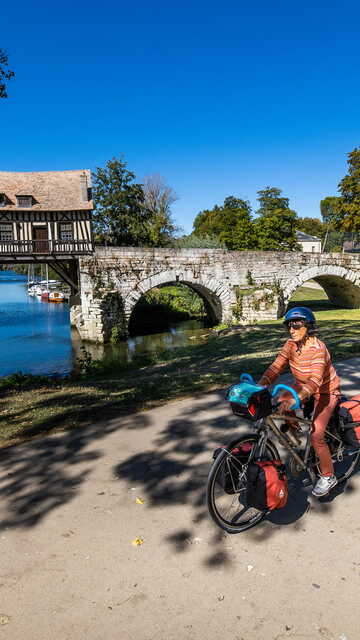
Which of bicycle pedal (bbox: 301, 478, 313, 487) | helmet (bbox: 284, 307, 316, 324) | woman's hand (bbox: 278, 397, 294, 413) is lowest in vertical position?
bicycle pedal (bbox: 301, 478, 313, 487)

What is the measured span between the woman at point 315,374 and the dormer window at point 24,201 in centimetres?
2389

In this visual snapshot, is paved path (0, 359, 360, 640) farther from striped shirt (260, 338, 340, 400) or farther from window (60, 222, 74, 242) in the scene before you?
window (60, 222, 74, 242)

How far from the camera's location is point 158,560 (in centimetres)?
261

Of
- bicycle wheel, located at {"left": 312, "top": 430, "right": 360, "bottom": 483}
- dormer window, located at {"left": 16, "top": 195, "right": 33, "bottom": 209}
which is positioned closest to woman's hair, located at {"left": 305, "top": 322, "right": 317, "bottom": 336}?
bicycle wheel, located at {"left": 312, "top": 430, "right": 360, "bottom": 483}

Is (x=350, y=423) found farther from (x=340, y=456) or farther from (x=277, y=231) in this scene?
(x=277, y=231)

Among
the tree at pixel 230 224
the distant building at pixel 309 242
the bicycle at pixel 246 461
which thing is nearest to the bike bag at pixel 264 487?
the bicycle at pixel 246 461

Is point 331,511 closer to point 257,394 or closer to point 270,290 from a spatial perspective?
point 257,394

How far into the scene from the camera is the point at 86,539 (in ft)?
9.29

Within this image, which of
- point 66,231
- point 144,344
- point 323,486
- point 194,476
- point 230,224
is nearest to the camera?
point 323,486

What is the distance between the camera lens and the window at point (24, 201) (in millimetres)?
23984

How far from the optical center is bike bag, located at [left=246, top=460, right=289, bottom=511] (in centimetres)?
274

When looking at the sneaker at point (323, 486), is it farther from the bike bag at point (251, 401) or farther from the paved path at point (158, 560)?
the bike bag at point (251, 401)

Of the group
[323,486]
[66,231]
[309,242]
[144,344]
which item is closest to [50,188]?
[66,231]

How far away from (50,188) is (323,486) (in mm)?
26129
